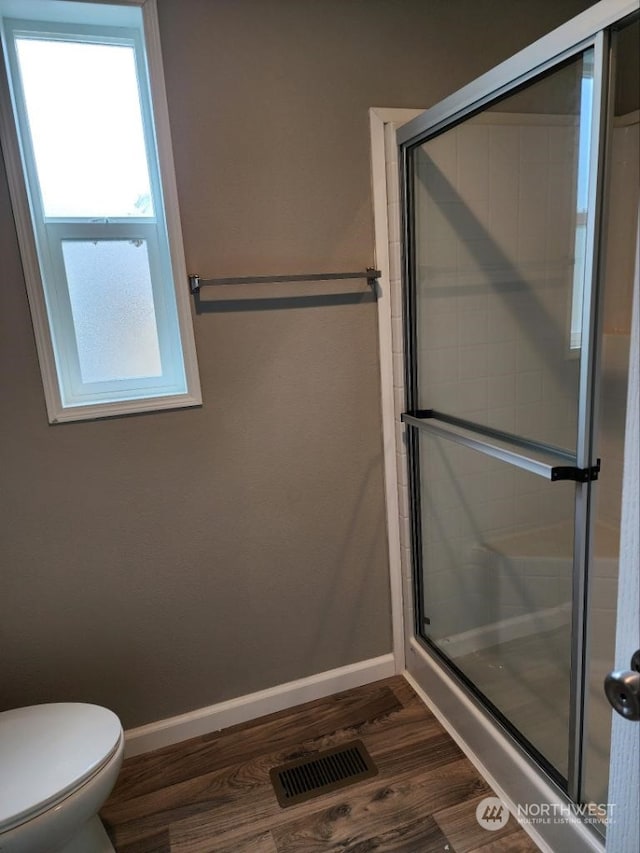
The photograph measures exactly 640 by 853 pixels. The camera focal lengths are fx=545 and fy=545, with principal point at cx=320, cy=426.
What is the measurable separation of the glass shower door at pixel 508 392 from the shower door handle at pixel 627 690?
23.4 inches

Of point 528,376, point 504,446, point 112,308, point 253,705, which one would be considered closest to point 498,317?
point 528,376

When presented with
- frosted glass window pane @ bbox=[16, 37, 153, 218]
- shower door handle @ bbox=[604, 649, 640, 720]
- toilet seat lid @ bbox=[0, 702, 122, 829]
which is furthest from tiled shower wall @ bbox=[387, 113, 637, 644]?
toilet seat lid @ bbox=[0, 702, 122, 829]

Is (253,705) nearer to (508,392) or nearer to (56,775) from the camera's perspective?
(56,775)

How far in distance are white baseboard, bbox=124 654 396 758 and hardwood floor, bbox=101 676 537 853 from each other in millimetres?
32


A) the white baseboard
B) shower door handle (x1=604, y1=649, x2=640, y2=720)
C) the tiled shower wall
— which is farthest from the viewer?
the white baseboard

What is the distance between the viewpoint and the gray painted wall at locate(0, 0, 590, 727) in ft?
4.91

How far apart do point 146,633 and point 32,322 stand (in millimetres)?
978

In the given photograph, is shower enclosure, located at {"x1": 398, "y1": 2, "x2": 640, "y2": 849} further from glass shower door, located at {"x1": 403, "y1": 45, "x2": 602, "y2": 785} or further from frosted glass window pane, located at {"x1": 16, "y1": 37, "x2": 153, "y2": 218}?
frosted glass window pane, located at {"x1": 16, "y1": 37, "x2": 153, "y2": 218}

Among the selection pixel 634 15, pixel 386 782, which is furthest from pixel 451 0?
pixel 386 782

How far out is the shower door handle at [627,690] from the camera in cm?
60

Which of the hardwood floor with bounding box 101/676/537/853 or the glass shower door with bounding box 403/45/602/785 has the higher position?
the glass shower door with bounding box 403/45/602/785

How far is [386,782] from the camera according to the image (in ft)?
5.27

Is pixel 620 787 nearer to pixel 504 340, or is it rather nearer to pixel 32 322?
pixel 504 340

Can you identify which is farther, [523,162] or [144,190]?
[144,190]
